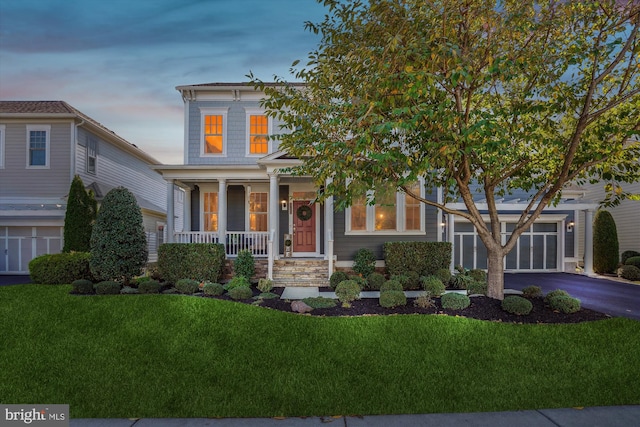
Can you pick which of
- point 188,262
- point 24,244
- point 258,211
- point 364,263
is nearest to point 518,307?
point 364,263

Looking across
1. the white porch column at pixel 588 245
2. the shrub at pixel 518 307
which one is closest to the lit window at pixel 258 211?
the shrub at pixel 518 307

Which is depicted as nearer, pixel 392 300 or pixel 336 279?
pixel 392 300

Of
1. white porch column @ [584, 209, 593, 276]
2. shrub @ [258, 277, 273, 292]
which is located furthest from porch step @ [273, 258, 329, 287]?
white porch column @ [584, 209, 593, 276]

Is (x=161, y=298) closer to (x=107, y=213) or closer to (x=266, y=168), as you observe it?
(x=107, y=213)

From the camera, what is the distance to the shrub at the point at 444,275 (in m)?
10.6

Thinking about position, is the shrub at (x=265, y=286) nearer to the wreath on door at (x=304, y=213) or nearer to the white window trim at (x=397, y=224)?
the white window trim at (x=397, y=224)

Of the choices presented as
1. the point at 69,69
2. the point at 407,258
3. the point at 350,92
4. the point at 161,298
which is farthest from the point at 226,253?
the point at 69,69

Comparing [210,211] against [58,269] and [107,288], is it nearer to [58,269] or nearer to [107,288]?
[58,269]

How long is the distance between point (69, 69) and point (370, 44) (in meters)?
12.2

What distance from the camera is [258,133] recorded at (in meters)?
14.1

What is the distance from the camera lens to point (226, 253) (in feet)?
40.6

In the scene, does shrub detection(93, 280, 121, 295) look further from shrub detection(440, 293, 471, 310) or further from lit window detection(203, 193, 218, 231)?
shrub detection(440, 293, 471, 310)

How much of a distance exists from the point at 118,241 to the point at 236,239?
157 inches

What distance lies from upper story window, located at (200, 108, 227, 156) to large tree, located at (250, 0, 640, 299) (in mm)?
7310
